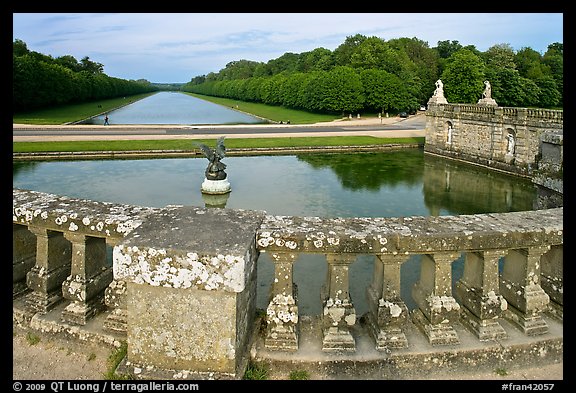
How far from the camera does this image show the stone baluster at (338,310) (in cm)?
318

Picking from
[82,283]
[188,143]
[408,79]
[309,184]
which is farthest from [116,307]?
[408,79]

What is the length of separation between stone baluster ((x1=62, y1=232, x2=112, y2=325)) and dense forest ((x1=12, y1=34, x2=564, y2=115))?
5628 cm

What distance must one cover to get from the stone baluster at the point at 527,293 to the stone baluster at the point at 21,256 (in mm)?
3765

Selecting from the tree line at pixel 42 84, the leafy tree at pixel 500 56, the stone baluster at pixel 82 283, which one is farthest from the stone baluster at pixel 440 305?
the leafy tree at pixel 500 56

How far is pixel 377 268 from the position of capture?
3.40 m

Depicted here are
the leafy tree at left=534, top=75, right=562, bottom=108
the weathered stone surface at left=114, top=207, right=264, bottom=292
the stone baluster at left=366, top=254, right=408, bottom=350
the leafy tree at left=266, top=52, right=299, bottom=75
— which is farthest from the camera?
the leafy tree at left=266, top=52, right=299, bottom=75

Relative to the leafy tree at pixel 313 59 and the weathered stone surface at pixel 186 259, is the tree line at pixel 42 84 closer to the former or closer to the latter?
the leafy tree at pixel 313 59

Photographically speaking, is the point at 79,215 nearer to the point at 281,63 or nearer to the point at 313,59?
the point at 313,59

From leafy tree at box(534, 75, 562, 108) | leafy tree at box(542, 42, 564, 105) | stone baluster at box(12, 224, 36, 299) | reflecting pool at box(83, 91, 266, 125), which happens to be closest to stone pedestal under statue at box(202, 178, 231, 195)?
stone baluster at box(12, 224, 36, 299)

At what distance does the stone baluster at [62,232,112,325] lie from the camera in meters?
3.51

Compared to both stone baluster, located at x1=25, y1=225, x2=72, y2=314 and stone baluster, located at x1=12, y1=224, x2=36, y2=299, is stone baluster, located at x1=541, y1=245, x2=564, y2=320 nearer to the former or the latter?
stone baluster, located at x1=25, y1=225, x2=72, y2=314

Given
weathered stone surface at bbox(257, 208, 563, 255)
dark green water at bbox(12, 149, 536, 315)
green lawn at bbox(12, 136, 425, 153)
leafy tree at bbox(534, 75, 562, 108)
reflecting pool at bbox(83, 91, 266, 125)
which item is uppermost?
leafy tree at bbox(534, 75, 562, 108)

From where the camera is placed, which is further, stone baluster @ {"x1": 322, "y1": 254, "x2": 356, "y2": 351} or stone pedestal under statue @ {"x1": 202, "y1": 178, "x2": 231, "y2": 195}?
stone pedestal under statue @ {"x1": 202, "y1": 178, "x2": 231, "y2": 195}
